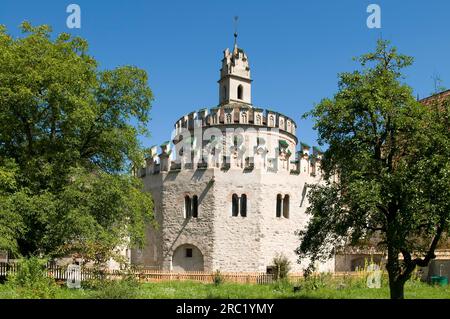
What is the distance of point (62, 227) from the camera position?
19.4m

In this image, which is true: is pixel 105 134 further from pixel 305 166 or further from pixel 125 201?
pixel 305 166

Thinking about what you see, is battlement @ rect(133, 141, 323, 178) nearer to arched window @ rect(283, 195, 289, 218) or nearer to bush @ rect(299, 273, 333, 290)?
arched window @ rect(283, 195, 289, 218)

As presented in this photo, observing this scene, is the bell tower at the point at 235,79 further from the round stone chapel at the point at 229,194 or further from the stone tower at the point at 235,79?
the round stone chapel at the point at 229,194

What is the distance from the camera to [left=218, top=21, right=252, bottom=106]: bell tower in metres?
39.8

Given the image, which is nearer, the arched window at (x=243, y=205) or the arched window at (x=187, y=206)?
the arched window at (x=243, y=205)

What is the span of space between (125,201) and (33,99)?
5.63 m

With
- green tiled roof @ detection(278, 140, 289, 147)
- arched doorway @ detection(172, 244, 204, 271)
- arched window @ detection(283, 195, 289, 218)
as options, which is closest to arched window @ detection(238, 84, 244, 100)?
green tiled roof @ detection(278, 140, 289, 147)

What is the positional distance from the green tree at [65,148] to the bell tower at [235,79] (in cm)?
1666

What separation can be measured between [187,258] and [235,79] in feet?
49.0

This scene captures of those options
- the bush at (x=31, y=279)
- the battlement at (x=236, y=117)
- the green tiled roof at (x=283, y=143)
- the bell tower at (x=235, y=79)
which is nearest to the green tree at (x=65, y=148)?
the bush at (x=31, y=279)

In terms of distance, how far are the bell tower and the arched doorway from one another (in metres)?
12.5

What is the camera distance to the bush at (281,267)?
98.4ft

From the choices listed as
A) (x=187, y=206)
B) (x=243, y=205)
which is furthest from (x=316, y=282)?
(x=187, y=206)

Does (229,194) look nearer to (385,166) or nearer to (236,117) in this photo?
(236,117)
